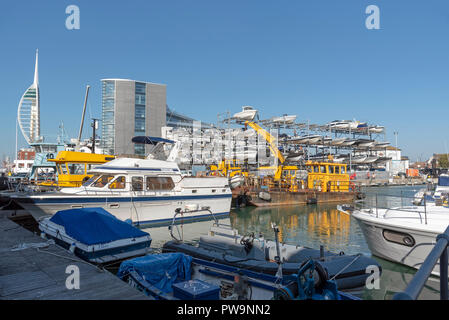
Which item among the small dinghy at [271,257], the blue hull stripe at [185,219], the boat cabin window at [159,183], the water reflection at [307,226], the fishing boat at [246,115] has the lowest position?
the water reflection at [307,226]

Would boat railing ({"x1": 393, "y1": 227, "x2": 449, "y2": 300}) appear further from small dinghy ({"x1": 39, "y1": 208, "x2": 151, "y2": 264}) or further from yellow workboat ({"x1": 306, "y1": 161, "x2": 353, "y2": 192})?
yellow workboat ({"x1": 306, "y1": 161, "x2": 353, "y2": 192})

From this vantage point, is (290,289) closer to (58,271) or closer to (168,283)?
(168,283)

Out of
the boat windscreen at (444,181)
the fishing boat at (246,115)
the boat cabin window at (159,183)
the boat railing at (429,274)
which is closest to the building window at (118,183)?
the boat cabin window at (159,183)

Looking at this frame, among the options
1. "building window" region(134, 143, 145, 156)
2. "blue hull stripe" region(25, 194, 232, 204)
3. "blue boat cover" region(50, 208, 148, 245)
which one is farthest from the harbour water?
"building window" region(134, 143, 145, 156)

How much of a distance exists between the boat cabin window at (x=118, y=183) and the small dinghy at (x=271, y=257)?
7603 mm

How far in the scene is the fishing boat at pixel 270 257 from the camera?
7158 millimetres

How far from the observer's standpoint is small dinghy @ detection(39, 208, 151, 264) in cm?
926

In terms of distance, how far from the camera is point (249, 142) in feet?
162

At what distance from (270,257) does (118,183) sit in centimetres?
1068

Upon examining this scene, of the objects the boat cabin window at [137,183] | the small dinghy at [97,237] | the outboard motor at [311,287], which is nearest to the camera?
the outboard motor at [311,287]

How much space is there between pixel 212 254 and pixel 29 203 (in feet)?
36.3

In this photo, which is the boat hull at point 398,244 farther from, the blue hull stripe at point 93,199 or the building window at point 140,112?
the building window at point 140,112

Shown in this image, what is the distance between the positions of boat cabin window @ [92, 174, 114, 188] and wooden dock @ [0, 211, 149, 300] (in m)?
7.24

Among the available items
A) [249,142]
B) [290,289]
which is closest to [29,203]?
[290,289]
